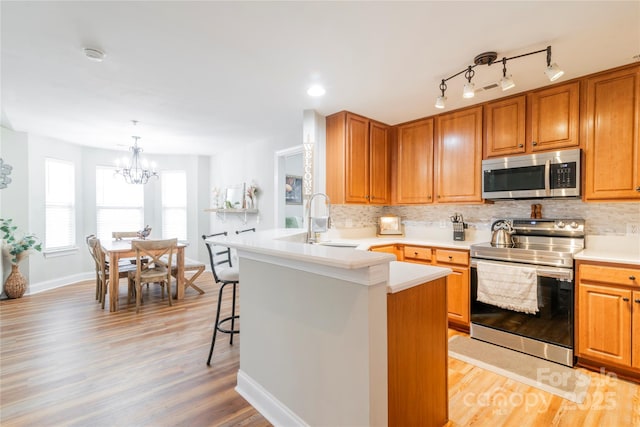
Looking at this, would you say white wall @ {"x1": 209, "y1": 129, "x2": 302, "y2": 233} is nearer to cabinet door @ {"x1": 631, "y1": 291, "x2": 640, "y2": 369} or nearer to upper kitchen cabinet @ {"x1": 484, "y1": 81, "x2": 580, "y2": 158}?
upper kitchen cabinet @ {"x1": 484, "y1": 81, "x2": 580, "y2": 158}

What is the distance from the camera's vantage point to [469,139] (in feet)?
10.8

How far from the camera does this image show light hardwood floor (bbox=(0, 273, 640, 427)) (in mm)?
1811

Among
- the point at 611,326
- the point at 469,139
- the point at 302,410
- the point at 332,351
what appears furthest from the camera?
the point at 469,139

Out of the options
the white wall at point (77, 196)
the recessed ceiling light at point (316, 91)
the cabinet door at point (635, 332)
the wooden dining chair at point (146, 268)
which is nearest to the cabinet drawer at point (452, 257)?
the cabinet door at point (635, 332)

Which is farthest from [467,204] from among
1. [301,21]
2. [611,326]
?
[301,21]

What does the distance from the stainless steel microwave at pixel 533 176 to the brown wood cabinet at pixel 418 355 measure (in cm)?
187

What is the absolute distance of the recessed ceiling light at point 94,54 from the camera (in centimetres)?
213

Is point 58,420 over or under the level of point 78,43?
under

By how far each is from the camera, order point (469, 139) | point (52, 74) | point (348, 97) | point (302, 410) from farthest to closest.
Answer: point (469, 139), point (348, 97), point (52, 74), point (302, 410)

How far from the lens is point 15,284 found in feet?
14.1

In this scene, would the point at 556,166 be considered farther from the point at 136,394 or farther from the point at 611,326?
the point at 136,394

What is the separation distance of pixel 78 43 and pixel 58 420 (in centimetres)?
246

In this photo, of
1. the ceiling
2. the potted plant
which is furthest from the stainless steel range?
the potted plant

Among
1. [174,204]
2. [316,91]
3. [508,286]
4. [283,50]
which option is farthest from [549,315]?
[174,204]
